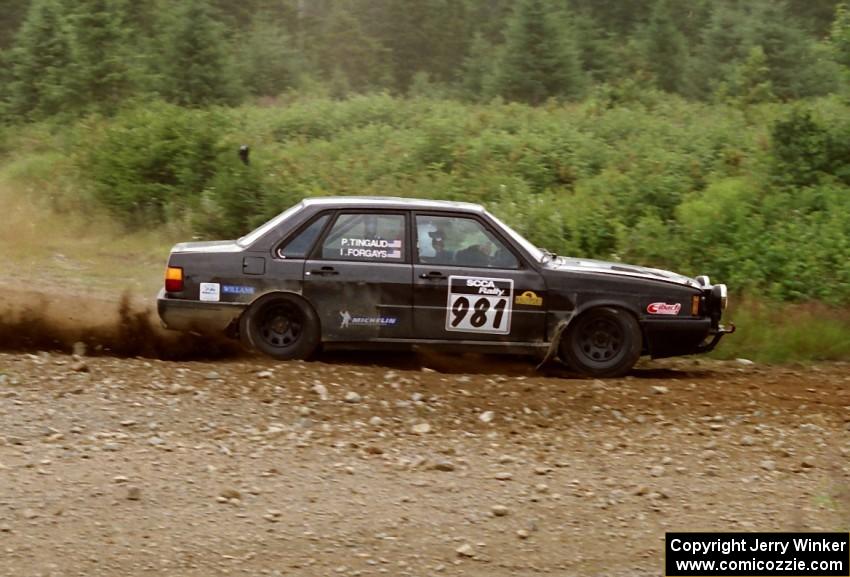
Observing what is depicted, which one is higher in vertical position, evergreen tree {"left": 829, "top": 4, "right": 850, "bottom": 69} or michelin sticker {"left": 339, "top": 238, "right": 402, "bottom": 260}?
evergreen tree {"left": 829, "top": 4, "right": 850, "bottom": 69}

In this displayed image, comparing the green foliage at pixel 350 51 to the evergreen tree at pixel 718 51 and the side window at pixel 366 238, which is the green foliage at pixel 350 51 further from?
the side window at pixel 366 238

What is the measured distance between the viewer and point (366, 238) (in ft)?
28.7

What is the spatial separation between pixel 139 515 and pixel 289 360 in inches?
137

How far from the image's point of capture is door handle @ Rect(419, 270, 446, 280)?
8578mm

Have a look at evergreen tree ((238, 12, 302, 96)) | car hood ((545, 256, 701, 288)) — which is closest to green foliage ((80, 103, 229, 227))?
car hood ((545, 256, 701, 288))

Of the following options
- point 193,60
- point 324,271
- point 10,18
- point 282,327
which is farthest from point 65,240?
point 10,18

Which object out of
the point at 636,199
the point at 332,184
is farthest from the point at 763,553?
the point at 332,184

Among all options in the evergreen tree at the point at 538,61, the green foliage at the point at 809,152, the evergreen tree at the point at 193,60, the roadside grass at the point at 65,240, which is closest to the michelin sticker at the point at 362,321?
the roadside grass at the point at 65,240

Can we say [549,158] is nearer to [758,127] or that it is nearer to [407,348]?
[758,127]

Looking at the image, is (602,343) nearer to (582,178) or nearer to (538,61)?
(582,178)

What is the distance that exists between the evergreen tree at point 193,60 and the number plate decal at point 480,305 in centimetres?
1786

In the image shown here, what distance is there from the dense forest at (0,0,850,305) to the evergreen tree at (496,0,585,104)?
0.05 m

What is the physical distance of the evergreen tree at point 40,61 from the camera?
24.3 m

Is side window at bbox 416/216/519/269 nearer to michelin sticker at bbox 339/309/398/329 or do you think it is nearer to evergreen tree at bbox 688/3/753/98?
michelin sticker at bbox 339/309/398/329
